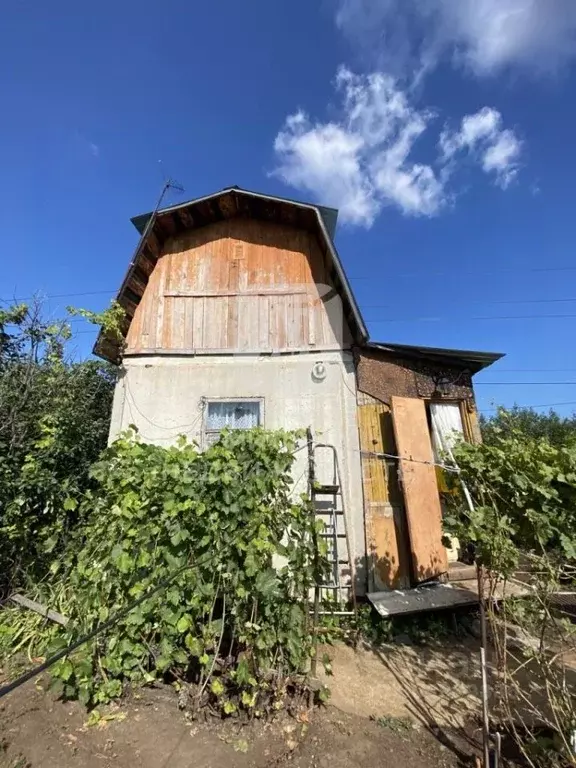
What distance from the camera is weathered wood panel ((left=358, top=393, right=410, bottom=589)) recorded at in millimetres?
5812

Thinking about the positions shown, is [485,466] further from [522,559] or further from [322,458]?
[322,458]

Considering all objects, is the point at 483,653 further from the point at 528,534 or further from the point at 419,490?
the point at 419,490

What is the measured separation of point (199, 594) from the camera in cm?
323

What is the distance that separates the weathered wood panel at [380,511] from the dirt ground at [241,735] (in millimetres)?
1880

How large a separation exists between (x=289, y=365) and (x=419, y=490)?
274cm

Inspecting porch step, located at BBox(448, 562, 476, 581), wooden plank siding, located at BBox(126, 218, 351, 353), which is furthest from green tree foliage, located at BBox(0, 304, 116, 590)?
porch step, located at BBox(448, 562, 476, 581)

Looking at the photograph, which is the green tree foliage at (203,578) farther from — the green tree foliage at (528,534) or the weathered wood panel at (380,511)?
the weathered wood panel at (380,511)

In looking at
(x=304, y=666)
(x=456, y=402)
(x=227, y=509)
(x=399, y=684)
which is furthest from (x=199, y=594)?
(x=456, y=402)

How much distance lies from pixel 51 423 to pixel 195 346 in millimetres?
2498

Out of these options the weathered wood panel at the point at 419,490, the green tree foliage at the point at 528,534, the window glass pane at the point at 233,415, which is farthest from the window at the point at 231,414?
the green tree foliage at the point at 528,534

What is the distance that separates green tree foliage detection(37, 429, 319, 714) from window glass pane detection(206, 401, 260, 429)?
284 cm

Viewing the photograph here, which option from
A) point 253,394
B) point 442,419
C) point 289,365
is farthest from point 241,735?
point 442,419

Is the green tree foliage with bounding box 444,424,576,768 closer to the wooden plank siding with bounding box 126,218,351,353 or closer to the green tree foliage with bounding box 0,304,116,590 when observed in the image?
the wooden plank siding with bounding box 126,218,351,353

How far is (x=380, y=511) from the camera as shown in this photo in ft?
19.8
